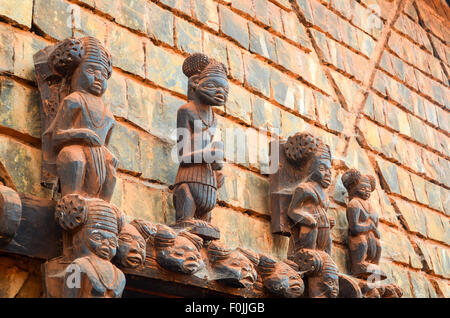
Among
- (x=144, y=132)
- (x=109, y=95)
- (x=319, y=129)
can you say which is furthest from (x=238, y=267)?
(x=319, y=129)

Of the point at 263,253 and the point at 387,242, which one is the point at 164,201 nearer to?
the point at 263,253

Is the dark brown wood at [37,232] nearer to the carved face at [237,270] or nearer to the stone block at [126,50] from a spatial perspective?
the carved face at [237,270]

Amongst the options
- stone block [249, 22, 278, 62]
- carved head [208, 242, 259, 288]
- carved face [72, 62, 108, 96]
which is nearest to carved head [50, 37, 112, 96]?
carved face [72, 62, 108, 96]

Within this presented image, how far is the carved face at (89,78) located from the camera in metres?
2.84

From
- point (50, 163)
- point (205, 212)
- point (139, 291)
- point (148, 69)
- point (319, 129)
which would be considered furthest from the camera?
point (319, 129)

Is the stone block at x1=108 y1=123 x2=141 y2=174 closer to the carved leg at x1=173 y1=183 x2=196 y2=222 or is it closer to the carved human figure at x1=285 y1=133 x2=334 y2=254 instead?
the carved leg at x1=173 y1=183 x2=196 y2=222

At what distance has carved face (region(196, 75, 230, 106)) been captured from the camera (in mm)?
3254

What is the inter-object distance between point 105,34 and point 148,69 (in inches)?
10.9

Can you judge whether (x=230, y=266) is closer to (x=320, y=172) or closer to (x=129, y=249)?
(x=129, y=249)

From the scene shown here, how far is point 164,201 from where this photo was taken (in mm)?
3291

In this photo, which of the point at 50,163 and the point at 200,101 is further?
the point at 200,101

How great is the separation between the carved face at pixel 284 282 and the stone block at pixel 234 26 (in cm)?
141

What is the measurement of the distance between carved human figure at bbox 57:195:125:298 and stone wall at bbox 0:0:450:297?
9.5 inches

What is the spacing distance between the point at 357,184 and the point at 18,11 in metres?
2.24
